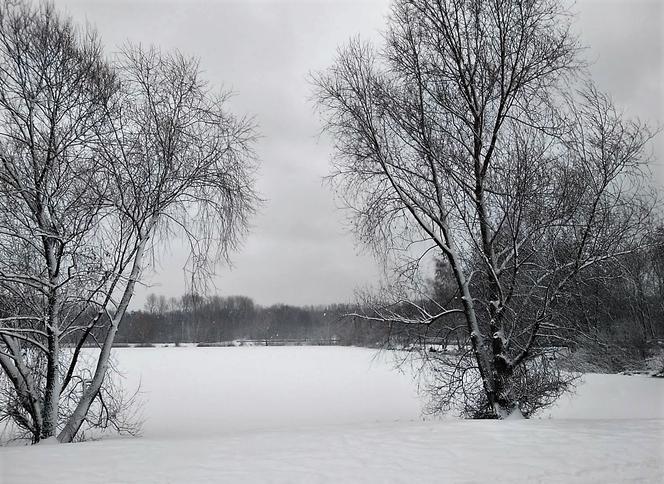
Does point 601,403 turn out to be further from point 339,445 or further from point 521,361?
point 339,445

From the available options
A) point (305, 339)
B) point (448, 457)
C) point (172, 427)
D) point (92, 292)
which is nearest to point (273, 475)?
point (448, 457)

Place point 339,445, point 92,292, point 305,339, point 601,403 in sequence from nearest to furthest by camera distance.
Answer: point 339,445 < point 92,292 < point 601,403 < point 305,339

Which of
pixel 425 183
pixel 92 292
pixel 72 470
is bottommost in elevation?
pixel 72 470

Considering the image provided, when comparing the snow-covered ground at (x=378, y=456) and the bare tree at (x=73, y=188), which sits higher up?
the bare tree at (x=73, y=188)

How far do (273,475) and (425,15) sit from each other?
8.16 m

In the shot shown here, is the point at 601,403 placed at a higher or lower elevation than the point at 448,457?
lower

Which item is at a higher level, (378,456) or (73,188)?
(73,188)

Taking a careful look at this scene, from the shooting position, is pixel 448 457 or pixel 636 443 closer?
pixel 448 457

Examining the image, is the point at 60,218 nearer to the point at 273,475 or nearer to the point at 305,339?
the point at 273,475

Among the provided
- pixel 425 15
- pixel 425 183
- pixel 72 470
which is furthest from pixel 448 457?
pixel 425 15

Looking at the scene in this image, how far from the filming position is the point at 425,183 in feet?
31.1

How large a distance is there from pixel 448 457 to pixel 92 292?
572 centimetres

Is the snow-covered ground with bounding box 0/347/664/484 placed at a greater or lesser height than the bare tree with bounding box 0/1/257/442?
lesser

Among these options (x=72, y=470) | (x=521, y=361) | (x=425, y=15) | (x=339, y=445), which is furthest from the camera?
(x=425, y=15)
